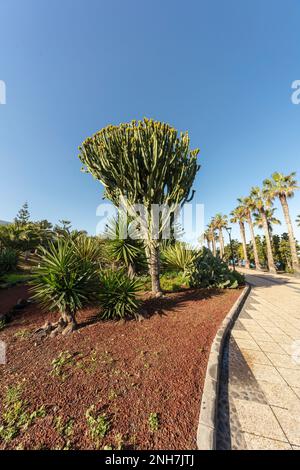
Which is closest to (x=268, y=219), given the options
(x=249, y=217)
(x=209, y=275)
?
(x=249, y=217)

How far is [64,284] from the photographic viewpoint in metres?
3.81

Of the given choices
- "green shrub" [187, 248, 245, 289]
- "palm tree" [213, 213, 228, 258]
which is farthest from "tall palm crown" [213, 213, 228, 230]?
"green shrub" [187, 248, 245, 289]

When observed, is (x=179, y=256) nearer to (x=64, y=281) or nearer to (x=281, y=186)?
(x=64, y=281)

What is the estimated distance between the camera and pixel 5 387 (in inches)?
88.7

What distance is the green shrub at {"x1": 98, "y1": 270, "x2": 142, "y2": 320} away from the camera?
4.17 metres

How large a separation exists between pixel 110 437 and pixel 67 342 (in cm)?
216

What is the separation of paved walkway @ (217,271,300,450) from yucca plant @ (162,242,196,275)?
13.2ft

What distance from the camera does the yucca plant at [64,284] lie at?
12.3 feet

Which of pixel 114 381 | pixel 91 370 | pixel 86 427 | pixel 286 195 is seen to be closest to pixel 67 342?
pixel 91 370

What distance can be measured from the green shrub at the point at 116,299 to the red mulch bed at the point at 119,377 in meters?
0.25

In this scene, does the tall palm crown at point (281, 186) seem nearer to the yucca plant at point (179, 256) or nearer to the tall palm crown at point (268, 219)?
the tall palm crown at point (268, 219)

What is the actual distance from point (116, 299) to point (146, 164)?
4350 mm

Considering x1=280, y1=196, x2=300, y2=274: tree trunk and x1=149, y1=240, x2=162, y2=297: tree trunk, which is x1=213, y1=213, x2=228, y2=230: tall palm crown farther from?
x1=149, y1=240, x2=162, y2=297: tree trunk
